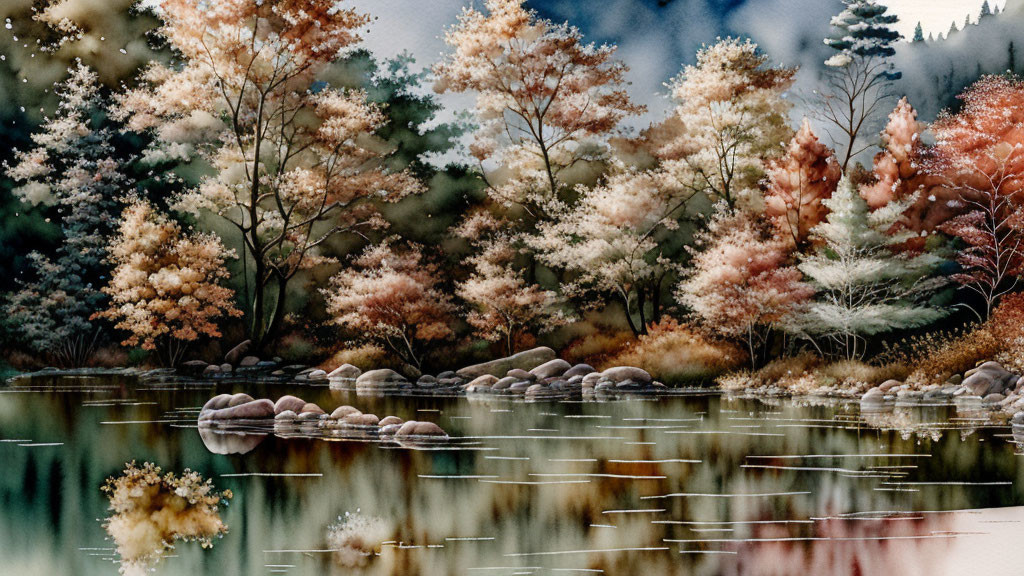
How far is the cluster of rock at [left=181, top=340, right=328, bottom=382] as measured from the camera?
14531mm

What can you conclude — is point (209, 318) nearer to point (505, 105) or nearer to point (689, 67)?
point (505, 105)

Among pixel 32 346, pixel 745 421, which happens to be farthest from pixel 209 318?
pixel 745 421

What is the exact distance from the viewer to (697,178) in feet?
47.3

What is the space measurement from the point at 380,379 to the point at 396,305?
1137 millimetres

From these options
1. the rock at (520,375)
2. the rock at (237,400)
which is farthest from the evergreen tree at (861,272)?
the rock at (237,400)

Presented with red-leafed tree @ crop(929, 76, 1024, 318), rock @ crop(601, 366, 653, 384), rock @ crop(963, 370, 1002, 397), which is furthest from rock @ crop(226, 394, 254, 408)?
red-leafed tree @ crop(929, 76, 1024, 318)

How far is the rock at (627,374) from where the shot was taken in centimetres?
1214

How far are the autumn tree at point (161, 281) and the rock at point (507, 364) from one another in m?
4.14

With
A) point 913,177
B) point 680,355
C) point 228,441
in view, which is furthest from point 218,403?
point 913,177

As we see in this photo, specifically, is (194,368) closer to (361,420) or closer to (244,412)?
(244,412)

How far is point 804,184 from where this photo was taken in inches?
496

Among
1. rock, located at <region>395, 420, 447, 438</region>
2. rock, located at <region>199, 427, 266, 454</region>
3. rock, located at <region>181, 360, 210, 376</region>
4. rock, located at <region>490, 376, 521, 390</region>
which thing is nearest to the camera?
rock, located at <region>199, 427, 266, 454</region>

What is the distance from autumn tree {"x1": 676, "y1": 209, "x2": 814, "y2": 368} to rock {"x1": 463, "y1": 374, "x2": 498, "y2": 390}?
9.17ft

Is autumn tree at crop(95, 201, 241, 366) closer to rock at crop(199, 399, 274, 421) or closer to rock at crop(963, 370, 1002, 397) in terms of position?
rock at crop(199, 399, 274, 421)
